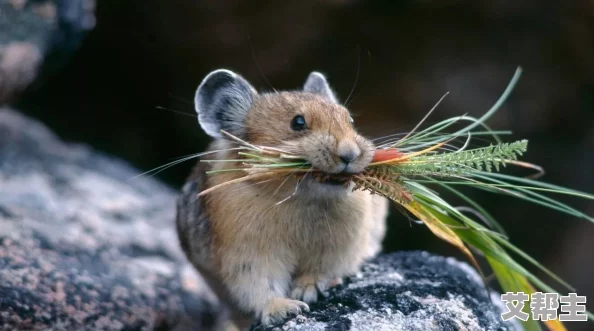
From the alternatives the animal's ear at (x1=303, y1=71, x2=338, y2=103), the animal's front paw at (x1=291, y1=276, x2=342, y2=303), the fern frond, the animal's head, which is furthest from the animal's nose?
the animal's ear at (x1=303, y1=71, x2=338, y2=103)

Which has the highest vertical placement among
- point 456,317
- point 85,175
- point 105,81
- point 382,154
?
point 382,154

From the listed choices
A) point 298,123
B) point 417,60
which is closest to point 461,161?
point 298,123

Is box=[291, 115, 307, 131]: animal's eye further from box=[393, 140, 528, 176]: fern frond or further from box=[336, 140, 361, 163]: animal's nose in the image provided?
box=[393, 140, 528, 176]: fern frond

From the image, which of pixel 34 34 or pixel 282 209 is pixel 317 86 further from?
pixel 34 34

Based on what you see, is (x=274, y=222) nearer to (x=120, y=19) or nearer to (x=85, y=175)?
(x=85, y=175)

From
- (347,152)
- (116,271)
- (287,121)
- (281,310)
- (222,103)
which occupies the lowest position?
(116,271)

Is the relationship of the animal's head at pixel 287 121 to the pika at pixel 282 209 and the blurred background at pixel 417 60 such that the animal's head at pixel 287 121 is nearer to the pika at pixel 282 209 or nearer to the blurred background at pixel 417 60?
the pika at pixel 282 209

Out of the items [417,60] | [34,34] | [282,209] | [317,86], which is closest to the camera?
[282,209]

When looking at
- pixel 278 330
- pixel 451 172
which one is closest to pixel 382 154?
pixel 451 172
